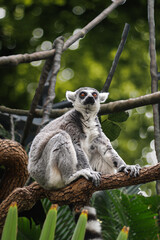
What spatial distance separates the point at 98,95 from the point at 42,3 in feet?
20.5

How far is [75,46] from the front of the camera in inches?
369

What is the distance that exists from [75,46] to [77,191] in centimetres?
738

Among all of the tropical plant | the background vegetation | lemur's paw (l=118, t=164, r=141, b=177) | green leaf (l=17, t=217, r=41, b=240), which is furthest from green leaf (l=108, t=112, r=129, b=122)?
the background vegetation

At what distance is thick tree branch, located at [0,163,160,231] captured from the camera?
234cm

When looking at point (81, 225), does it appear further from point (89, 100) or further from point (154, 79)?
point (154, 79)

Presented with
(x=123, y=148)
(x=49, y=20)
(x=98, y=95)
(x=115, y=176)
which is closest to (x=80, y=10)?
(x=49, y=20)

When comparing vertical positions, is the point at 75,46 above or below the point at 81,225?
above

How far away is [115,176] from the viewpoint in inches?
94.9

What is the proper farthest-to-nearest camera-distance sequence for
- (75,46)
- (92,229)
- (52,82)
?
(75,46) → (52,82) → (92,229)

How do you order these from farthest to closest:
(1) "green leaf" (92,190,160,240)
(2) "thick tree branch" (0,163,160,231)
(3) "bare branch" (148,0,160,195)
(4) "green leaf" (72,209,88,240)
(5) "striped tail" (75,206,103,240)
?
(3) "bare branch" (148,0,160,195), (1) "green leaf" (92,190,160,240), (5) "striped tail" (75,206,103,240), (2) "thick tree branch" (0,163,160,231), (4) "green leaf" (72,209,88,240)

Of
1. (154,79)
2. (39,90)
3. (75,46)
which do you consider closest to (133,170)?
(154,79)

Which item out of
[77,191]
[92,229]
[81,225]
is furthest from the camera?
[92,229]

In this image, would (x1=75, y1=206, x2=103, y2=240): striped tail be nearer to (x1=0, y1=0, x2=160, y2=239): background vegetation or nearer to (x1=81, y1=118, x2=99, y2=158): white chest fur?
(x1=81, y1=118, x2=99, y2=158): white chest fur

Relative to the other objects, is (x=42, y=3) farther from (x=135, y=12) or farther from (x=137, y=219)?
(x=137, y=219)
